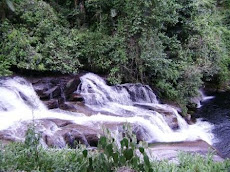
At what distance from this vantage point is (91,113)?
9.88 metres

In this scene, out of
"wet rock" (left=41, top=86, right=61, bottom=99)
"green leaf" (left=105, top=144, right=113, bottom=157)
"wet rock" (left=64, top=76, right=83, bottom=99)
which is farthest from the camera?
"wet rock" (left=64, top=76, right=83, bottom=99)

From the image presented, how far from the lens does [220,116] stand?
12.2 metres

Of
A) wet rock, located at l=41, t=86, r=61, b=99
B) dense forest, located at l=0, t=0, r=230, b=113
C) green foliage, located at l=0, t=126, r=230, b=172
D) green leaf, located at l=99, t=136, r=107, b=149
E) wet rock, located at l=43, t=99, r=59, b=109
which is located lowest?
green foliage, located at l=0, t=126, r=230, b=172

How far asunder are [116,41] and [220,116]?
16.2 feet

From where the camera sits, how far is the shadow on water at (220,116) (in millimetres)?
9290

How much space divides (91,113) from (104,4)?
16.9 ft

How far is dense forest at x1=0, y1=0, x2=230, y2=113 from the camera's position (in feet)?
37.6

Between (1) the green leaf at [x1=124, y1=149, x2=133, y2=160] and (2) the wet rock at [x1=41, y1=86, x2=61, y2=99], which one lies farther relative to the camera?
(2) the wet rock at [x1=41, y1=86, x2=61, y2=99]

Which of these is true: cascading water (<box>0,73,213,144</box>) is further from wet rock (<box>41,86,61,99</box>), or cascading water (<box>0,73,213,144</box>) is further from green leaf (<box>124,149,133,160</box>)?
green leaf (<box>124,149,133,160</box>)

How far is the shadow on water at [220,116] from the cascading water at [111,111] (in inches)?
12.7

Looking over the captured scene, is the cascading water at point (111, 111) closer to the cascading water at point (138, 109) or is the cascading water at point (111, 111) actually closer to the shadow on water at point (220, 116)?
the cascading water at point (138, 109)

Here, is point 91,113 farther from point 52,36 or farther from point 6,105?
point 52,36

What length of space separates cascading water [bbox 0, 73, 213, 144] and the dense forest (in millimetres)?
595

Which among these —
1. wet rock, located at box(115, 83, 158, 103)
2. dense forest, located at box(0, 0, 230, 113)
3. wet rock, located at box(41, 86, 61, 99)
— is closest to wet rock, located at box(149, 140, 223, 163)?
wet rock, located at box(115, 83, 158, 103)
